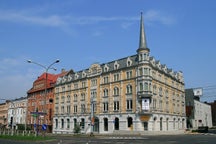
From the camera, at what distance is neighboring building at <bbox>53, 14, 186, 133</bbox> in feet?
201

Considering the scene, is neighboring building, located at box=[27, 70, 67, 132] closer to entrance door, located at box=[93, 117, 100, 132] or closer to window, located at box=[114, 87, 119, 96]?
entrance door, located at box=[93, 117, 100, 132]

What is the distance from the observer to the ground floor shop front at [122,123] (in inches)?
2378

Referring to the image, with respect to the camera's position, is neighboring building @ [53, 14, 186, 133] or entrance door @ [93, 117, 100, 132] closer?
neighboring building @ [53, 14, 186, 133]

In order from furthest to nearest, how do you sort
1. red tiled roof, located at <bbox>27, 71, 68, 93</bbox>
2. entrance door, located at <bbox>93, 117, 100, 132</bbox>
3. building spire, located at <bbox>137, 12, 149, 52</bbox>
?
1. red tiled roof, located at <bbox>27, 71, 68, 93</bbox>
2. entrance door, located at <bbox>93, 117, 100, 132</bbox>
3. building spire, located at <bbox>137, 12, 149, 52</bbox>

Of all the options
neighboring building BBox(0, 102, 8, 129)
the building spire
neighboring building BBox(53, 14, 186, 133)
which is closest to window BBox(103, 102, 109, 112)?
neighboring building BBox(53, 14, 186, 133)

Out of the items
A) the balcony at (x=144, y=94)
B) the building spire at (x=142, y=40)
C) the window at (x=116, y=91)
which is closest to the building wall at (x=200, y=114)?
the window at (x=116, y=91)

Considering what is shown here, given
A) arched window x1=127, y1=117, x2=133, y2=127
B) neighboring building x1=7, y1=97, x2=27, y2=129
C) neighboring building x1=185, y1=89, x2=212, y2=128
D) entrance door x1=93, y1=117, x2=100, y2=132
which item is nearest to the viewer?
arched window x1=127, y1=117, x2=133, y2=127

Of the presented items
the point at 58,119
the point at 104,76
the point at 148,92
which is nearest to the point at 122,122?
the point at 148,92

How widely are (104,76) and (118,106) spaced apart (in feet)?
33.2

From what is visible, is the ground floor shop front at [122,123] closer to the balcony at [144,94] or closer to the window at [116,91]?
the balcony at [144,94]

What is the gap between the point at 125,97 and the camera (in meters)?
64.9

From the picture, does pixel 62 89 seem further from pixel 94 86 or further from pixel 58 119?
pixel 94 86

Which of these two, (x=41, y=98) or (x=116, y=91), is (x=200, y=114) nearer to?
(x=116, y=91)

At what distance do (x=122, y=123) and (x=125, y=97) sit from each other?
624 cm
